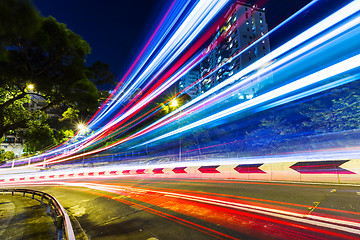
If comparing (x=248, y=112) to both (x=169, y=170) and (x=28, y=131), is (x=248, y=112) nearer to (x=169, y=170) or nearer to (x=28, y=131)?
(x=169, y=170)

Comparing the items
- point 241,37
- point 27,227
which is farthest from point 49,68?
point 241,37

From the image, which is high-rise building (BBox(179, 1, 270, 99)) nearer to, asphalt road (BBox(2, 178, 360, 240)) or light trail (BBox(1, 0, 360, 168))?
light trail (BBox(1, 0, 360, 168))

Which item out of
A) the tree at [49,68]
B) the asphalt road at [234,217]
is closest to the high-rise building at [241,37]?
the asphalt road at [234,217]

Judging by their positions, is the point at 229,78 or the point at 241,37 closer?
the point at 229,78

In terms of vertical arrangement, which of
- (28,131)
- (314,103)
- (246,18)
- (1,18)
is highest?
(246,18)

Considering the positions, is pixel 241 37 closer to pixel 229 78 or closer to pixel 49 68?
pixel 229 78

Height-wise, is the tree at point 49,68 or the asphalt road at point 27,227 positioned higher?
the tree at point 49,68

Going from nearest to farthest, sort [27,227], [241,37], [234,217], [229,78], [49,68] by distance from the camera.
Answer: [234,217] → [49,68] → [27,227] → [229,78] → [241,37]

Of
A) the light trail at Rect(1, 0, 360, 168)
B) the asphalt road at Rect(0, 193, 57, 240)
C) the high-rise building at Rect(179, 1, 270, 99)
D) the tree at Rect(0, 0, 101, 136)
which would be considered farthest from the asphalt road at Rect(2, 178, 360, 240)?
the high-rise building at Rect(179, 1, 270, 99)

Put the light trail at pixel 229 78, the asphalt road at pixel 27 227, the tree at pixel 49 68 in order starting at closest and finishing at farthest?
the tree at pixel 49 68
the asphalt road at pixel 27 227
the light trail at pixel 229 78

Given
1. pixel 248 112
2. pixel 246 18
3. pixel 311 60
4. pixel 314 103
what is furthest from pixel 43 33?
pixel 246 18

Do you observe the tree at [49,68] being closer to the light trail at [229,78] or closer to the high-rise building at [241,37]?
the light trail at [229,78]

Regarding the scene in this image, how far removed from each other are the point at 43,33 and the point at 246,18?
104860 millimetres

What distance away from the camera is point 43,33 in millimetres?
5727
